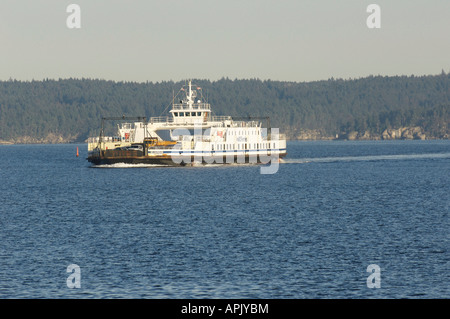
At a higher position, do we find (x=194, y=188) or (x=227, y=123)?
(x=227, y=123)

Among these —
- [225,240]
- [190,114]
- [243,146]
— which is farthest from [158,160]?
[225,240]

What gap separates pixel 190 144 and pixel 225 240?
3216 inches

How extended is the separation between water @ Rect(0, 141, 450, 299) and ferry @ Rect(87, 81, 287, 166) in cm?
2924

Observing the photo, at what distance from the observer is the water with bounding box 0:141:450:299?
120ft

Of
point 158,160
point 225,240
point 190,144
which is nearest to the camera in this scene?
point 225,240

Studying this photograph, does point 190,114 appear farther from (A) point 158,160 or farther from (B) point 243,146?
(A) point 158,160

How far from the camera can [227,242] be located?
163 feet

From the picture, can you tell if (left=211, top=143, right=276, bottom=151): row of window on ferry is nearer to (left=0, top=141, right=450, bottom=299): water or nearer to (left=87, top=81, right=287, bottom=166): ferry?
(left=87, top=81, right=287, bottom=166): ferry

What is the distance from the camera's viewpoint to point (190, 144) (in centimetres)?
13150

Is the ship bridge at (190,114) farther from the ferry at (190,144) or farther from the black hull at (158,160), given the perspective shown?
the black hull at (158,160)

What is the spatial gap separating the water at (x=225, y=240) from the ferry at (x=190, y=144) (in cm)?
2924
